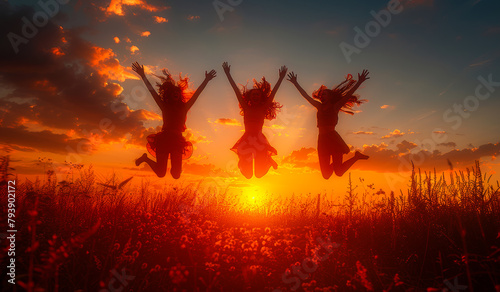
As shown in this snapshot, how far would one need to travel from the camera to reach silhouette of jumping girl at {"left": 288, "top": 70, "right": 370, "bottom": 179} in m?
8.80

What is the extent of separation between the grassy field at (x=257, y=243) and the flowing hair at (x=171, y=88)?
3.09 m

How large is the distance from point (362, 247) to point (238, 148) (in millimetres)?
4289

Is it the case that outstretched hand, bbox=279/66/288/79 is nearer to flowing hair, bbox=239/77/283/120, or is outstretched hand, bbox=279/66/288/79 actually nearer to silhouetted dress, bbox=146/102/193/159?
flowing hair, bbox=239/77/283/120

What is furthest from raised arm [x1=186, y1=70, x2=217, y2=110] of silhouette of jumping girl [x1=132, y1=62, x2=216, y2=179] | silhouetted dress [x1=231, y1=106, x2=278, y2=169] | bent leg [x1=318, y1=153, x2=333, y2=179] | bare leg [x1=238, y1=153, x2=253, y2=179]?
bent leg [x1=318, y1=153, x2=333, y2=179]

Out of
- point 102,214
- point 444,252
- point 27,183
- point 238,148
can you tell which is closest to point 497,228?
point 444,252

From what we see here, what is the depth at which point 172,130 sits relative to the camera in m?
8.75

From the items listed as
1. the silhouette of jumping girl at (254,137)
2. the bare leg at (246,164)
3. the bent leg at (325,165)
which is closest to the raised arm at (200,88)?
the silhouette of jumping girl at (254,137)

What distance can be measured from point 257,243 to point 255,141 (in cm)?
442

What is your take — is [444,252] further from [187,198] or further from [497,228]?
[187,198]

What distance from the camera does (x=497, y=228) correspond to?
6.50 meters

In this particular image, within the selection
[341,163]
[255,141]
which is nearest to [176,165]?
[255,141]

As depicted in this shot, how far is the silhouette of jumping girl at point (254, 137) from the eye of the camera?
891 centimetres

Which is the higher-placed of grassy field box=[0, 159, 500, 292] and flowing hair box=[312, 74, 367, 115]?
flowing hair box=[312, 74, 367, 115]

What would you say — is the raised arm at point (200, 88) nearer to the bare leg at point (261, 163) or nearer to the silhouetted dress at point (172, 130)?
the silhouetted dress at point (172, 130)
